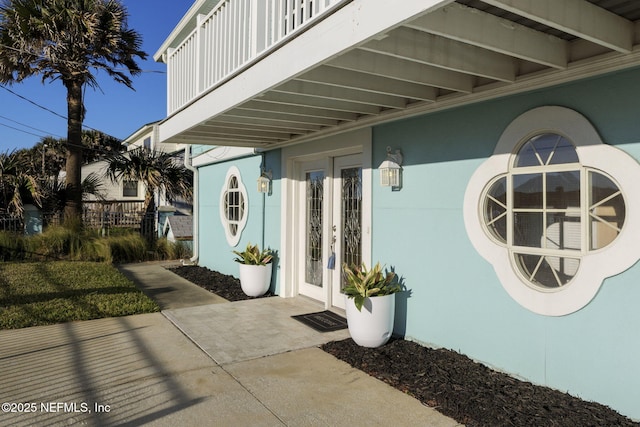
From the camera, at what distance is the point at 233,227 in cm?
902

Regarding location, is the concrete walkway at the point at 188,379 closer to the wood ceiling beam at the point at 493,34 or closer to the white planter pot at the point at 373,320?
the white planter pot at the point at 373,320

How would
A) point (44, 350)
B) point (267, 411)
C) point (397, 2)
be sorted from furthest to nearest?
point (44, 350), point (267, 411), point (397, 2)

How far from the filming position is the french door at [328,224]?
5.87 metres

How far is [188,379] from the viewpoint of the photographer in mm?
3844

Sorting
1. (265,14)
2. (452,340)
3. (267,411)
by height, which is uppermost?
(265,14)

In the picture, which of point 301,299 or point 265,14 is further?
point 301,299

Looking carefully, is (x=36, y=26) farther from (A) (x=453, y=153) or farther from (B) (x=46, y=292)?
(A) (x=453, y=153)

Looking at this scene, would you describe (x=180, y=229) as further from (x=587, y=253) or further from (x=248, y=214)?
(x=587, y=253)

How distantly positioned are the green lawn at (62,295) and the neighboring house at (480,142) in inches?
113

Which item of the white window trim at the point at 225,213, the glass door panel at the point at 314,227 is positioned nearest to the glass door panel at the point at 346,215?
the glass door panel at the point at 314,227

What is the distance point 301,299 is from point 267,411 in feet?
11.9

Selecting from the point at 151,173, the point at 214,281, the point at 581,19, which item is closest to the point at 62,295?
the point at 214,281

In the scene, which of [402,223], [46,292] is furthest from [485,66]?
[46,292]

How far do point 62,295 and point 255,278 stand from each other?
315cm
